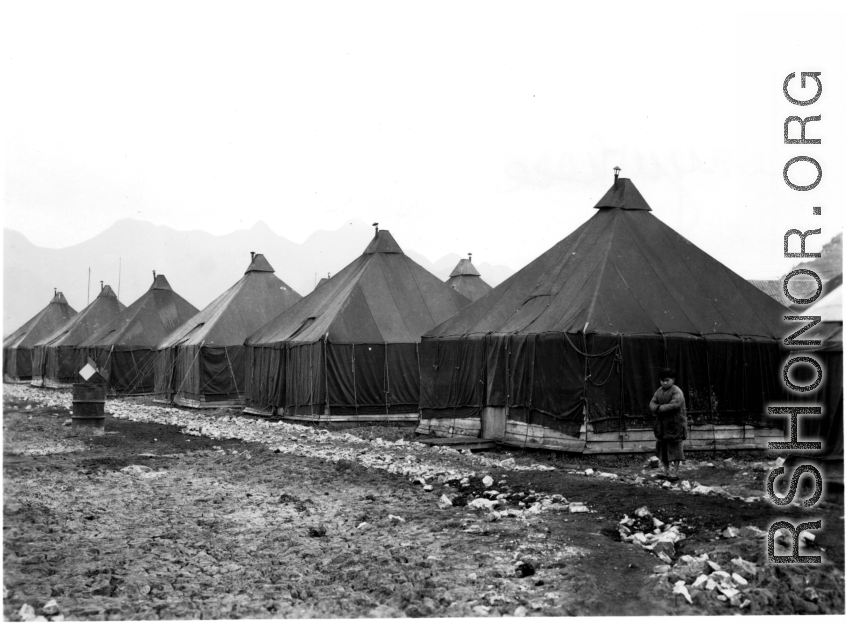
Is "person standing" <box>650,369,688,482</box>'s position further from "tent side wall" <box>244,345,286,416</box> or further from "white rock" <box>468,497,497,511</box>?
"tent side wall" <box>244,345,286,416</box>

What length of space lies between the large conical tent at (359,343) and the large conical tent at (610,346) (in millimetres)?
3914

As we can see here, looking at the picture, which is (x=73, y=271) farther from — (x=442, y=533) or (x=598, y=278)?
(x=442, y=533)

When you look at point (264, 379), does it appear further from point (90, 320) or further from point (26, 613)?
point (90, 320)

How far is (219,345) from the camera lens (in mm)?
29172

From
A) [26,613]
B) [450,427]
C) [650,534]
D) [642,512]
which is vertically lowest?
[26,613]

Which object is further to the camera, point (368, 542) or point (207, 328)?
point (207, 328)

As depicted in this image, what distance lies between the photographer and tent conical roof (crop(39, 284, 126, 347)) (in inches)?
1748

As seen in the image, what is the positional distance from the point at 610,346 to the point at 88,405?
1172cm

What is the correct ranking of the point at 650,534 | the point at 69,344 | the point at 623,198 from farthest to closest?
the point at 69,344
the point at 623,198
the point at 650,534

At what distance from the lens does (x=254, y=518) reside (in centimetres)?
966

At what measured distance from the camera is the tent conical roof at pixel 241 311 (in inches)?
1172

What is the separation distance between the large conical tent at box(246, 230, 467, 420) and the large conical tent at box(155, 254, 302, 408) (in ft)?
11.7

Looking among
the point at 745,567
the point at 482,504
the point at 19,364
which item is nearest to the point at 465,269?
the point at 19,364

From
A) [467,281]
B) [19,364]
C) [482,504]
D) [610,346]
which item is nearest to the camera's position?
[482,504]
